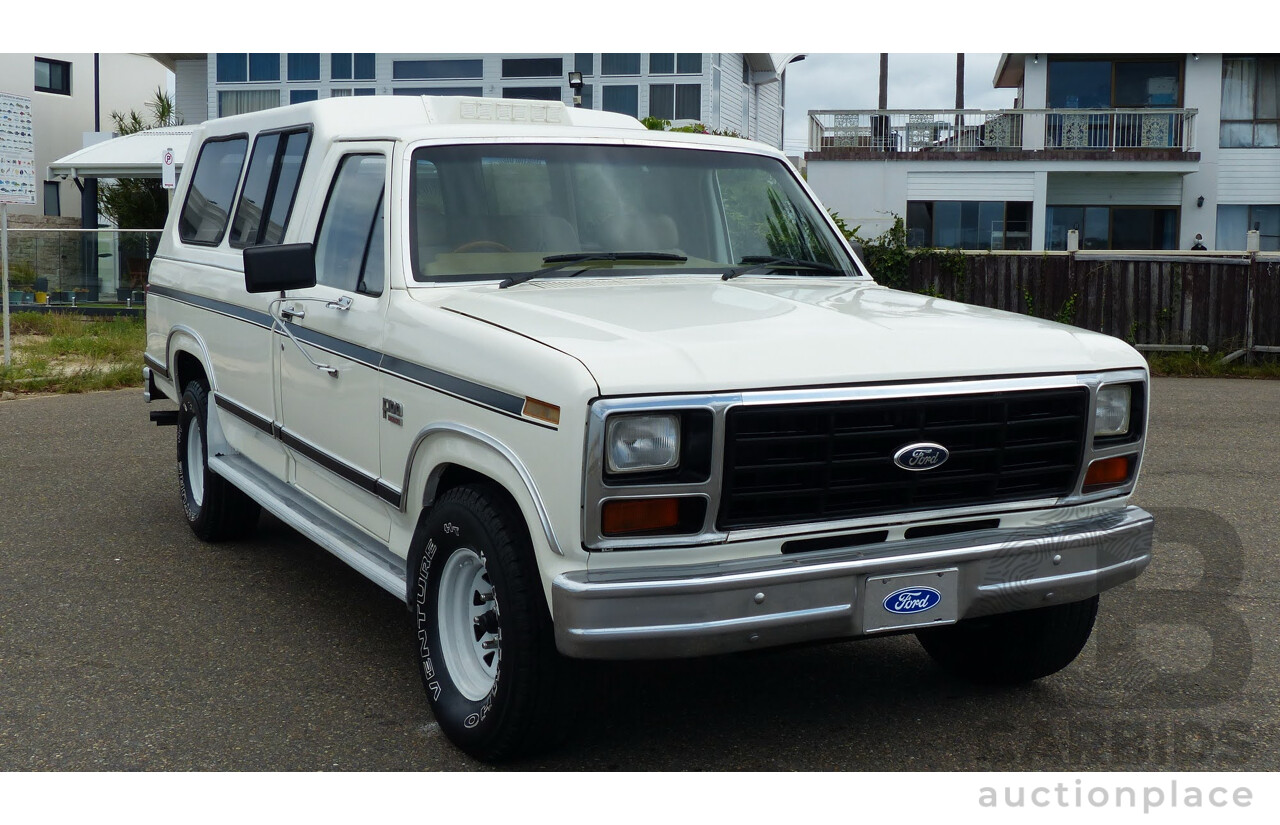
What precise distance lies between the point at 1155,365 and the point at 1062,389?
13982 millimetres

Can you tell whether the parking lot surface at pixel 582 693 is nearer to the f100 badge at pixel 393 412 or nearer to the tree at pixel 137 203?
the f100 badge at pixel 393 412

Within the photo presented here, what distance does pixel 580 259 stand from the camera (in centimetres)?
482

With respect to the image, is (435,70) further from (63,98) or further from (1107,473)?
(1107,473)

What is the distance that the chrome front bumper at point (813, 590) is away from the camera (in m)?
3.37

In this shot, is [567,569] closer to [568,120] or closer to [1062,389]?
[1062,389]

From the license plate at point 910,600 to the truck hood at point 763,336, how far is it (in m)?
0.57

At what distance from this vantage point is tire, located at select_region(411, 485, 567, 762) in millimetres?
3650

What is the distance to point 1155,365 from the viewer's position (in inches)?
660

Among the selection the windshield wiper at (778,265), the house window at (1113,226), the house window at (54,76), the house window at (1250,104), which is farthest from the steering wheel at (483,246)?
the house window at (54,76)

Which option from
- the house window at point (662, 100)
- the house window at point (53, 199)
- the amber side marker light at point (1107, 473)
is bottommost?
the amber side marker light at point (1107, 473)

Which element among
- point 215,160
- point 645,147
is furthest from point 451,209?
point 215,160

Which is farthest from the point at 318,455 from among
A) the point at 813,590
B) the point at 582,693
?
the point at 813,590

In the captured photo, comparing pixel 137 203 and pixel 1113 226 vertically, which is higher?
pixel 137 203

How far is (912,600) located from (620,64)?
3462 cm
